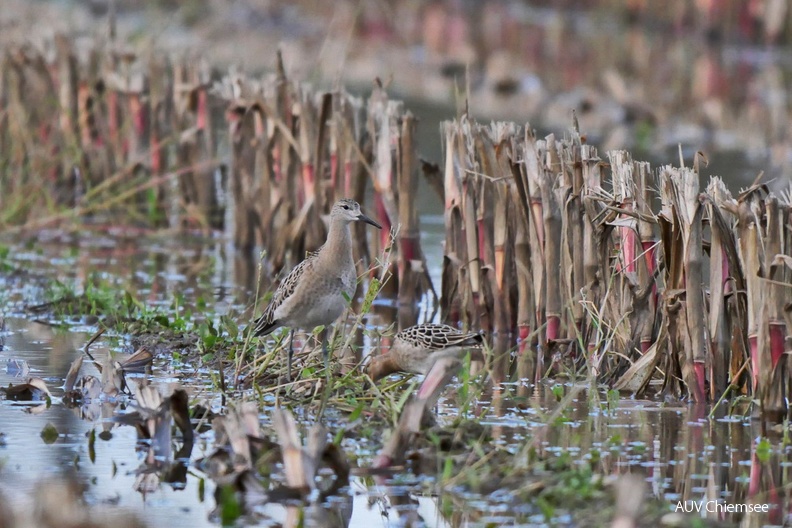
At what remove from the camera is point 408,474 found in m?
6.18

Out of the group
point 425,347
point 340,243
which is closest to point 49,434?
point 425,347

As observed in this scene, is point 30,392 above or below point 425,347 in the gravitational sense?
below

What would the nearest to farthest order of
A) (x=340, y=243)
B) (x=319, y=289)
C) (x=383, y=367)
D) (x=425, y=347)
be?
(x=425, y=347) → (x=383, y=367) → (x=319, y=289) → (x=340, y=243)

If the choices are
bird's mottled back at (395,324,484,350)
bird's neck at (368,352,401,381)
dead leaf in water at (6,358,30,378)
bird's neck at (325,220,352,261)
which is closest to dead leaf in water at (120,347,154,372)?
dead leaf in water at (6,358,30,378)

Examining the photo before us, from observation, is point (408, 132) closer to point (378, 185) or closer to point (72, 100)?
point (378, 185)

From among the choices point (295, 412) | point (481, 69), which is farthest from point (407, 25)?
point (295, 412)

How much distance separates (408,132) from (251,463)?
4603 millimetres

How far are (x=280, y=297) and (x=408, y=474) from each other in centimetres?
201

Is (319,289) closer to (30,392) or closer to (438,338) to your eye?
(438,338)

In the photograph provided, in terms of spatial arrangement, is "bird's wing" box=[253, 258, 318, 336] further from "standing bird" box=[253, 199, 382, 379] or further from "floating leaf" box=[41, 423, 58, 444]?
"floating leaf" box=[41, 423, 58, 444]

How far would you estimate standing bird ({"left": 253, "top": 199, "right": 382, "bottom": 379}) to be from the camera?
25.4ft

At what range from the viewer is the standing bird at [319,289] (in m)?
7.75

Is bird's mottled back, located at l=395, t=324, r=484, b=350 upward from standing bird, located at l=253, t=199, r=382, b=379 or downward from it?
downward

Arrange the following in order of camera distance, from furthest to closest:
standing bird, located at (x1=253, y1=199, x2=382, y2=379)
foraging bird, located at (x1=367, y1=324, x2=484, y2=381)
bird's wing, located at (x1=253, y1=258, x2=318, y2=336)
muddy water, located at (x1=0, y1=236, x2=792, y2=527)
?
bird's wing, located at (x1=253, y1=258, x2=318, y2=336) → standing bird, located at (x1=253, y1=199, x2=382, y2=379) → foraging bird, located at (x1=367, y1=324, x2=484, y2=381) → muddy water, located at (x1=0, y1=236, x2=792, y2=527)
